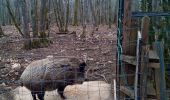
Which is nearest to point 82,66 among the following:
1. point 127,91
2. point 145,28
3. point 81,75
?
point 81,75

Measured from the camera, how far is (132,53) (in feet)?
16.7

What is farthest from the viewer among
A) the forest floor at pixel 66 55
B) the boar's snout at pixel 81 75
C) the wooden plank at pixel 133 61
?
the forest floor at pixel 66 55

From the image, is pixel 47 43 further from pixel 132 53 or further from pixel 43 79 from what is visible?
pixel 132 53

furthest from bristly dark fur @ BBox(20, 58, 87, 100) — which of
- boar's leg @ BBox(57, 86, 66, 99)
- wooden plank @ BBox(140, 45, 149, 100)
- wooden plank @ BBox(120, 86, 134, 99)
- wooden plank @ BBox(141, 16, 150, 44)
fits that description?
wooden plank @ BBox(141, 16, 150, 44)

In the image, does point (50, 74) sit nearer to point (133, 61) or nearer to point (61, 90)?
point (61, 90)

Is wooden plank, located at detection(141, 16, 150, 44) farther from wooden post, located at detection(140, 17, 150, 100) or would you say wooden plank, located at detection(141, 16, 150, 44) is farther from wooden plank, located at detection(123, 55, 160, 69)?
wooden plank, located at detection(123, 55, 160, 69)

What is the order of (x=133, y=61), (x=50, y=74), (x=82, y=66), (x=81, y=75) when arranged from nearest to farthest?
(x=133, y=61) < (x=50, y=74) < (x=82, y=66) < (x=81, y=75)

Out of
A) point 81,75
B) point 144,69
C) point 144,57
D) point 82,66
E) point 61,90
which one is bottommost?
point 61,90

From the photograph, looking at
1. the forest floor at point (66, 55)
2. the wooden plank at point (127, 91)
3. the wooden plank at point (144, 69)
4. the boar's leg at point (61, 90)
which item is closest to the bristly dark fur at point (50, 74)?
the boar's leg at point (61, 90)

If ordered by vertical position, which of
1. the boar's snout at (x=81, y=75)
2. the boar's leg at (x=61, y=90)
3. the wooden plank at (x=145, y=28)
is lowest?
the boar's leg at (x=61, y=90)

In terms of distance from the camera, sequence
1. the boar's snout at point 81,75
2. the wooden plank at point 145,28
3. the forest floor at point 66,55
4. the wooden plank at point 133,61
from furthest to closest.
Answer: the forest floor at point 66,55
the boar's snout at point 81,75
the wooden plank at point 133,61
the wooden plank at point 145,28

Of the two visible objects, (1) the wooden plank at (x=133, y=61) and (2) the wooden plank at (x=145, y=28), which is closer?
(2) the wooden plank at (x=145, y=28)

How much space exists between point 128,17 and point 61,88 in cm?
227

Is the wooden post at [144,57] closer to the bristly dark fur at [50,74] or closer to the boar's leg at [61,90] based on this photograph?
the bristly dark fur at [50,74]
